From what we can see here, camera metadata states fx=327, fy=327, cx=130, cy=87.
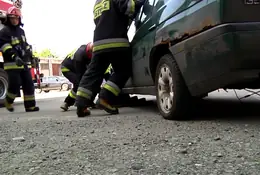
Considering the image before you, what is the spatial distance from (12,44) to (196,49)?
4.22 m

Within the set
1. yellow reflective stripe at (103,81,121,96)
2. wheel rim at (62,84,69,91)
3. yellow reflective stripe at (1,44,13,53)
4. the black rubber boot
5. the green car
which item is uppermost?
yellow reflective stripe at (1,44,13,53)

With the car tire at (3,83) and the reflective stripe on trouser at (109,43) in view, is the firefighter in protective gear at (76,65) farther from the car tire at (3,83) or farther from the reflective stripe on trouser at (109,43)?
the car tire at (3,83)

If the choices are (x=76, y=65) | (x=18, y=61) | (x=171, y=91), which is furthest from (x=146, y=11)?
(x=18, y=61)

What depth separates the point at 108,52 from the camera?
14.6 ft

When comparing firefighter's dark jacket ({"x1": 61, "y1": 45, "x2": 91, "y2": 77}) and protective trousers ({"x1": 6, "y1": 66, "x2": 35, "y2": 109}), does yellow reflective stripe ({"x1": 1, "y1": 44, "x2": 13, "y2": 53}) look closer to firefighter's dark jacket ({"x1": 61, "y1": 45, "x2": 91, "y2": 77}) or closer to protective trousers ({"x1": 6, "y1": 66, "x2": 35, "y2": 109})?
protective trousers ({"x1": 6, "y1": 66, "x2": 35, "y2": 109})

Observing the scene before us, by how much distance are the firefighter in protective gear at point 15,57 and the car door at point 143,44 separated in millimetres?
2470

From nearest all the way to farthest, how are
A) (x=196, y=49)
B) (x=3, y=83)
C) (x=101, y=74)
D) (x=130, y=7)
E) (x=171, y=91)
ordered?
(x=196, y=49)
(x=171, y=91)
(x=130, y=7)
(x=101, y=74)
(x=3, y=83)

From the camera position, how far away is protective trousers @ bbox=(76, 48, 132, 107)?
4.52m

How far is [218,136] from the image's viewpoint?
2.74 m

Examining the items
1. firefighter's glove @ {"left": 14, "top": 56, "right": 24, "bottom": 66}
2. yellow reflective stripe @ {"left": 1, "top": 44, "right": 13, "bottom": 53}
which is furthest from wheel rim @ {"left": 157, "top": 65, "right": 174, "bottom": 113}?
yellow reflective stripe @ {"left": 1, "top": 44, "right": 13, "bottom": 53}

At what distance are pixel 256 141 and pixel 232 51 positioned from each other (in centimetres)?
78

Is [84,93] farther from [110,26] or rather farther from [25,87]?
[25,87]

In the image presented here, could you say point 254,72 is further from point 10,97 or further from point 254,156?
point 10,97

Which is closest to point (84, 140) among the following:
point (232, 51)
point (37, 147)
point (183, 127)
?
point (37, 147)
